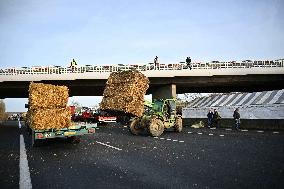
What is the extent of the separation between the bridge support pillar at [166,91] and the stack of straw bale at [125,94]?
901 inches

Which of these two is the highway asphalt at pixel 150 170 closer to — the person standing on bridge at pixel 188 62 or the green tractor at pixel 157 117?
the green tractor at pixel 157 117

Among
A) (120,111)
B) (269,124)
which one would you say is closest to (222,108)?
(269,124)

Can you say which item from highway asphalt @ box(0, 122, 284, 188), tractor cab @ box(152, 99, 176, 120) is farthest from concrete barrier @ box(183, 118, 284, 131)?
highway asphalt @ box(0, 122, 284, 188)

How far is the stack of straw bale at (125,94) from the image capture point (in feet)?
50.8

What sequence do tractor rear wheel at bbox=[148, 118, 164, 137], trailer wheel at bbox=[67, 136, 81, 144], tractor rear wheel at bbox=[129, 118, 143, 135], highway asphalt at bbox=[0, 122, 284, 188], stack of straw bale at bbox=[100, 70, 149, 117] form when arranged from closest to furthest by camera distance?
highway asphalt at bbox=[0, 122, 284, 188] < trailer wheel at bbox=[67, 136, 81, 144] < stack of straw bale at bbox=[100, 70, 149, 117] < tractor rear wheel at bbox=[148, 118, 164, 137] < tractor rear wheel at bbox=[129, 118, 143, 135]

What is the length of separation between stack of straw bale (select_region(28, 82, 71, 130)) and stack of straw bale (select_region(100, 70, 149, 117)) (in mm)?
4527

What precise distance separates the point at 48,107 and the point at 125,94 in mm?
5242

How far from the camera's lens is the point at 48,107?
11031 mm

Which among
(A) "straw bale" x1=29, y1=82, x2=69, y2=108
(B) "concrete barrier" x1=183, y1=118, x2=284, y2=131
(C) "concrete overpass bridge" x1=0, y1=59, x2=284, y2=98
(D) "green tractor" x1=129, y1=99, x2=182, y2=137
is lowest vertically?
(B) "concrete barrier" x1=183, y1=118, x2=284, y2=131

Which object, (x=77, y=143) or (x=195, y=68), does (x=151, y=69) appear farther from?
(x=77, y=143)

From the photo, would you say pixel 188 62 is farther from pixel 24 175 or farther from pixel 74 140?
pixel 24 175

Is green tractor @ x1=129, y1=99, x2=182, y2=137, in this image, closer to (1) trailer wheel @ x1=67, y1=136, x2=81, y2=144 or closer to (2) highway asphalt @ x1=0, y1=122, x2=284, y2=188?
(1) trailer wheel @ x1=67, y1=136, x2=81, y2=144

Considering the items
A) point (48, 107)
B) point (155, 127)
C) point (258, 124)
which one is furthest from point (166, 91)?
point (48, 107)

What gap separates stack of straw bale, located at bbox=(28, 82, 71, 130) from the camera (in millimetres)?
10695
